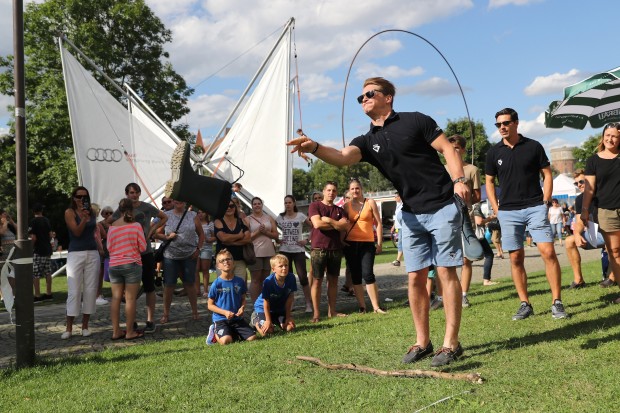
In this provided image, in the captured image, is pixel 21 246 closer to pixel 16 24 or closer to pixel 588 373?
pixel 16 24

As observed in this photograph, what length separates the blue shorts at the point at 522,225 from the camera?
5.96m

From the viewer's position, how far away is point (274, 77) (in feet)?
55.0

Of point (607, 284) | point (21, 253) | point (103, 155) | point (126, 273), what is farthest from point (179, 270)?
point (103, 155)

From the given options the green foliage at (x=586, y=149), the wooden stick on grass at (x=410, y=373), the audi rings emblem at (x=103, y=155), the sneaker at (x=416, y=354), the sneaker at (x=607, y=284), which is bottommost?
the wooden stick on grass at (x=410, y=373)

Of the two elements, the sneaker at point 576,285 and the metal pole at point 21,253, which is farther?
the sneaker at point 576,285

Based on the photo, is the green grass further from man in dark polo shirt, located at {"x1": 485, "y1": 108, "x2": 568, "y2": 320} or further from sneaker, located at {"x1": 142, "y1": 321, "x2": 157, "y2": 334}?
sneaker, located at {"x1": 142, "y1": 321, "x2": 157, "y2": 334}

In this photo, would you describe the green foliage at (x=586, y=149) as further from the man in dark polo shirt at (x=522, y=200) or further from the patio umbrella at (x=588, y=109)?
the man in dark polo shirt at (x=522, y=200)

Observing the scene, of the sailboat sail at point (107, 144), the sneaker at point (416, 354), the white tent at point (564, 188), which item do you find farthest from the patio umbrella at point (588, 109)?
the white tent at point (564, 188)

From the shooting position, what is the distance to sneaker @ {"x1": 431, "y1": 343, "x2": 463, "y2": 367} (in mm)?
4227

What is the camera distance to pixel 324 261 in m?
7.96

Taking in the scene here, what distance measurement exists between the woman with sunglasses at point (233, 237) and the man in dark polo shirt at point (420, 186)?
3.78 meters

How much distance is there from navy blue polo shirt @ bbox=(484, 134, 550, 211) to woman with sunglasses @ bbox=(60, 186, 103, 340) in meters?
5.02

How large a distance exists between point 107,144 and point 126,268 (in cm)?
930

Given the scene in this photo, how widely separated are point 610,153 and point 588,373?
3.66 meters
